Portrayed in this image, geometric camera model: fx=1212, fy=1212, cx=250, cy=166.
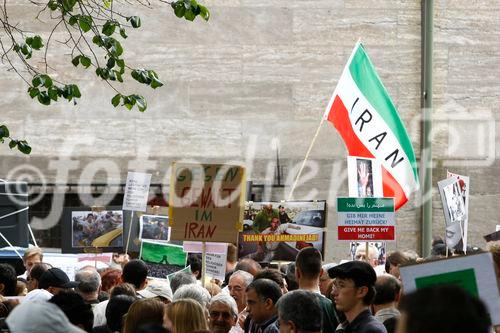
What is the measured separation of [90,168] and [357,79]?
16.1 feet

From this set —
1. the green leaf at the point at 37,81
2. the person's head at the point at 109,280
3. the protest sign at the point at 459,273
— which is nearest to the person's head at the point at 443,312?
the protest sign at the point at 459,273

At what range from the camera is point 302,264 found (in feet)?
27.4

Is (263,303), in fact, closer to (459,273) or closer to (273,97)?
(459,273)

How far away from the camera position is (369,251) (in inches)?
513

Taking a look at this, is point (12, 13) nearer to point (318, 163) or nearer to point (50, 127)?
point (50, 127)

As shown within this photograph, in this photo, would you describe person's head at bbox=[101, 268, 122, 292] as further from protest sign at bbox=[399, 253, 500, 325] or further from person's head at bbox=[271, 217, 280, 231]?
protest sign at bbox=[399, 253, 500, 325]

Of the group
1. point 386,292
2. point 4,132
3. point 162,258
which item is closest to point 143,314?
point 386,292

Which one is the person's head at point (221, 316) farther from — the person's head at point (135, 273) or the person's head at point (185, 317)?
the person's head at point (135, 273)

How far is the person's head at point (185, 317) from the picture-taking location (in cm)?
638

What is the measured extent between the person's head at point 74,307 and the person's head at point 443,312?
129 inches

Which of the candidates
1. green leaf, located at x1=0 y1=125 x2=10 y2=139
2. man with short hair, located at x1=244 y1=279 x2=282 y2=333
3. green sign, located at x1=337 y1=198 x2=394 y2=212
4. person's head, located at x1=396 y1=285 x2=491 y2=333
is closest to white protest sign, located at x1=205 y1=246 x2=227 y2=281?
green sign, located at x1=337 y1=198 x2=394 y2=212

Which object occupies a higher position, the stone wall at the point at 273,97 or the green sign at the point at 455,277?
the stone wall at the point at 273,97

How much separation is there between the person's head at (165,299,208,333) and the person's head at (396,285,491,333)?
336cm

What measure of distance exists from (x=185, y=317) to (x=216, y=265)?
5276 mm
